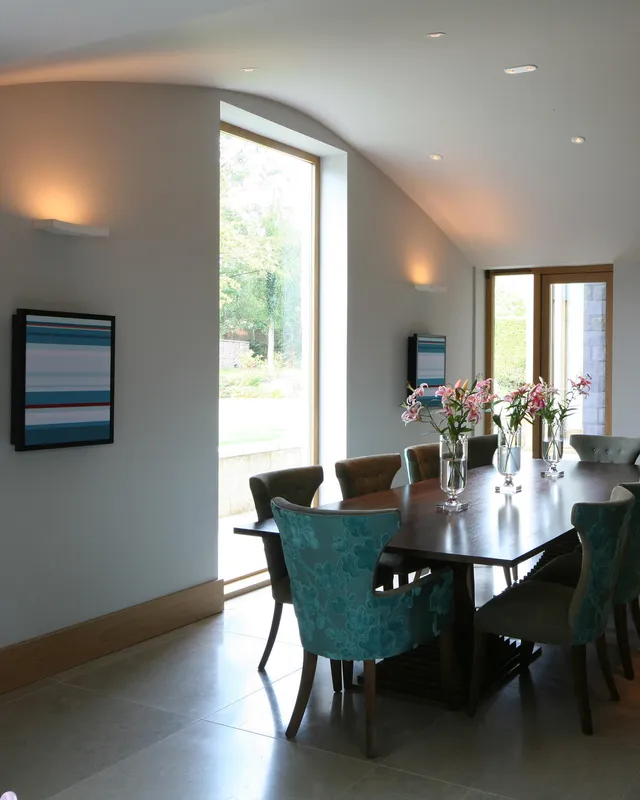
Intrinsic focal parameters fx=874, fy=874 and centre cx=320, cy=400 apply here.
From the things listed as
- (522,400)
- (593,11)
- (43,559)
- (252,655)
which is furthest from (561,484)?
(43,559)

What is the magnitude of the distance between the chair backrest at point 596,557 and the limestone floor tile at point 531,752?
1.26ft

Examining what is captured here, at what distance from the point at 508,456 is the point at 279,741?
2.06 metres

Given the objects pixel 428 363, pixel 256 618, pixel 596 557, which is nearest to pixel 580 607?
pixel 596 557

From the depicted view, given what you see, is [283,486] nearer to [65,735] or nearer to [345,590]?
[345,590]

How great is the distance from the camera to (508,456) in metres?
4.71

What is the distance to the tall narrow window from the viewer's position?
5.57 m

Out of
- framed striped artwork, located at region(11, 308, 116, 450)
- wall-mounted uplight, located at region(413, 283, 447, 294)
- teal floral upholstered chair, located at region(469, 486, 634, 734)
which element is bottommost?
teal floral upholstered chair, located at region(469, 486, 634, 734)

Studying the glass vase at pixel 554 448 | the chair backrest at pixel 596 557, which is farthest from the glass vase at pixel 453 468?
the glass vase at pixel 554 448

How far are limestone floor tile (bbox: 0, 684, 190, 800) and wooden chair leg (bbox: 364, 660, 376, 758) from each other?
0.79 m

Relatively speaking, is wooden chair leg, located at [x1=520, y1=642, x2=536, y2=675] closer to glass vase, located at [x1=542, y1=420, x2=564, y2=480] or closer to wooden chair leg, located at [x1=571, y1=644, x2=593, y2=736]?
wooden chair leg, located at [x1=571, y1=644, x2=593, y2=736]

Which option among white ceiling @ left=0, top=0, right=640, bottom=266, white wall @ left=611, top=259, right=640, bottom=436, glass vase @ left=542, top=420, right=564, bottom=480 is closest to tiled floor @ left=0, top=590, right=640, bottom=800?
glass vase @ left=542, top=420, right=564, bottom=480

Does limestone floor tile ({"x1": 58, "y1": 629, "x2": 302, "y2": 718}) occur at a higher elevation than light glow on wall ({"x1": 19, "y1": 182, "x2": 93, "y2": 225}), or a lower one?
lower

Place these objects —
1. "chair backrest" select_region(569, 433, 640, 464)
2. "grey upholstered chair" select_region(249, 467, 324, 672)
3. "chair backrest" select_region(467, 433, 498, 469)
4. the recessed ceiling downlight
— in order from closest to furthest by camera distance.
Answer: "grey upholstered chair" select_region(249, 467, 324, 672), the recessed ceiling downlight, "chair backrest" select_region(569, 433, 640, 464), "chair backrest" select_region(467, 433, 498, 469)

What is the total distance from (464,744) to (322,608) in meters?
0.78
